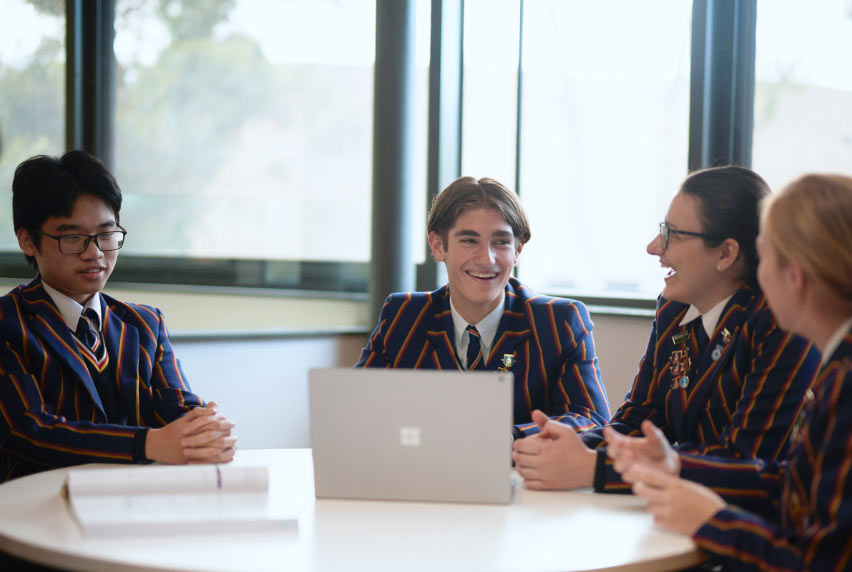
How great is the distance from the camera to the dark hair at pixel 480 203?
8.29 ft

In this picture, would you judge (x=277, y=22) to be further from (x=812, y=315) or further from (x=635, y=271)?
(x=812, y=315)

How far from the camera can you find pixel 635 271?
4.08 meters

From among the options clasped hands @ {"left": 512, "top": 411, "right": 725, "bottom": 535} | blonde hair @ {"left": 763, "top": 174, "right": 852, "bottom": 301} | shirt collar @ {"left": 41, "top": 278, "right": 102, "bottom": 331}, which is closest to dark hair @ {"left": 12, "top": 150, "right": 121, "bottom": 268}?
shirt collar @ {"left": 41, "top": 278, "right": 102, "bottom": 331}

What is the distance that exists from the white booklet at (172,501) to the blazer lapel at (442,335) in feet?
2.73

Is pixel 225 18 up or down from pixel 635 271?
up

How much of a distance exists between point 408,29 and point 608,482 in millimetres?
3232

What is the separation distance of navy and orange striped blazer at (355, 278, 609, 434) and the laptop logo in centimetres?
63

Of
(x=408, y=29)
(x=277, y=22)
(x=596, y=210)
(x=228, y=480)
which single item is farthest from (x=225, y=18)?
(x=228, y=480)

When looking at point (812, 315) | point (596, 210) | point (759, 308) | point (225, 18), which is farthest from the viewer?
point (225, 18)

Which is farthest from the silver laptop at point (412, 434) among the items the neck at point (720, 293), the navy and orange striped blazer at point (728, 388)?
the neck at point (720, 293)

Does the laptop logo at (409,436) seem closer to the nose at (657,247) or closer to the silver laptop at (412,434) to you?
the silver laptop at (412,434)

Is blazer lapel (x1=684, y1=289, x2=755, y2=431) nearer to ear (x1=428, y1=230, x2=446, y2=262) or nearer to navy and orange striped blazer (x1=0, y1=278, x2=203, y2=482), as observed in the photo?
ear (x1=428, y1=230, x2=446, y2=262)

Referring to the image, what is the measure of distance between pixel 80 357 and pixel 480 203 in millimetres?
1154

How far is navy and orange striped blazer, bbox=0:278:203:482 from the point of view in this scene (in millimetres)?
2018
